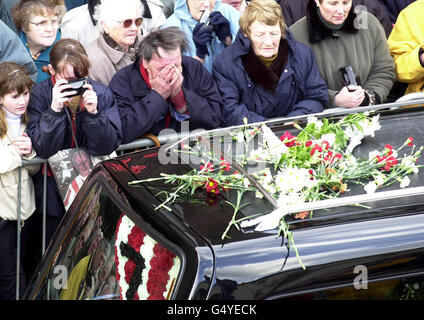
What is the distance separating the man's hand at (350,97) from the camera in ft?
18.8

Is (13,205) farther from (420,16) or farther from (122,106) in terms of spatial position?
(420,16)

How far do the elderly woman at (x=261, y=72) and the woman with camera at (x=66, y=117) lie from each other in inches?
35.6

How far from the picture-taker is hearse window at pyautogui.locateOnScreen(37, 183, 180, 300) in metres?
2.70

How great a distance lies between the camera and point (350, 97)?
572 cm

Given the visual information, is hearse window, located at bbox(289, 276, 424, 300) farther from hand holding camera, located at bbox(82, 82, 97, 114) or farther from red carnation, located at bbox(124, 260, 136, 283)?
hand holding camera, located at bbox(82, 82, 97, 114)

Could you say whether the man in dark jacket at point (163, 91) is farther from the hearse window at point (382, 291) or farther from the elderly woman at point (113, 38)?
the hearse window at point (382, 291)

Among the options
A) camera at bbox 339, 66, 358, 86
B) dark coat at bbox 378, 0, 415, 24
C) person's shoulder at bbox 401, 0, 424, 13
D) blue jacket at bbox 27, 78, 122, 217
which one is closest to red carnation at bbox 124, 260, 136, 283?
blue jacket at bbox 27, 78, 122, 217

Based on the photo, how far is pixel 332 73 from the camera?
19.5 feet

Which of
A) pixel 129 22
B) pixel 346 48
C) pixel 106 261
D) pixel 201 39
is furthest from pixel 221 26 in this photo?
pixel 106 261

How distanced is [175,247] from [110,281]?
457 millimetres

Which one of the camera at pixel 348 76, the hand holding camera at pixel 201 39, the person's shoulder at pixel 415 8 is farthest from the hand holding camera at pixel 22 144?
the person's shoulder at pixel 415 8

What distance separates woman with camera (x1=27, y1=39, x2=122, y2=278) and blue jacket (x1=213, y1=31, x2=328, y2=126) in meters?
0.86
